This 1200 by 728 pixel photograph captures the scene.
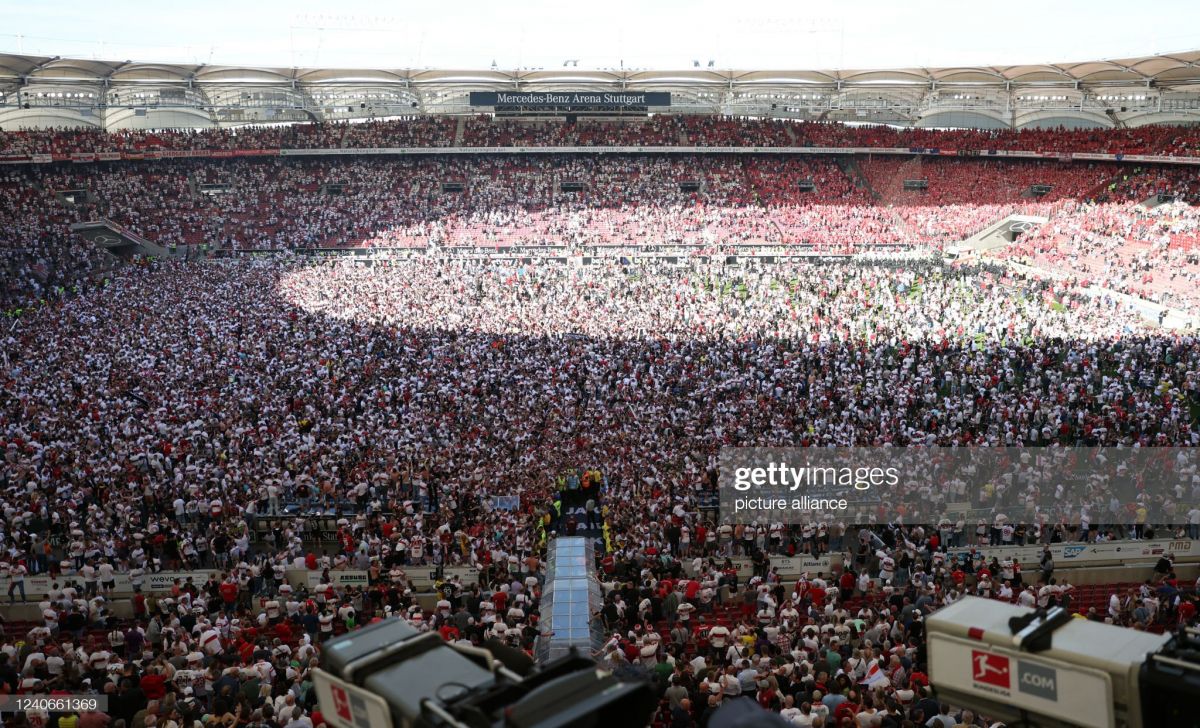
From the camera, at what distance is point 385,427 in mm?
17844

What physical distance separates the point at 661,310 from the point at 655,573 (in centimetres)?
1637

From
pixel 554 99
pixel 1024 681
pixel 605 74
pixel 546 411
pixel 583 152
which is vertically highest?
pixel 605 74

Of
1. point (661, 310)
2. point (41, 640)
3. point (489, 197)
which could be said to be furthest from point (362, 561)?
point (489, 197)

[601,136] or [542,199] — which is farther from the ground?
[601,136]

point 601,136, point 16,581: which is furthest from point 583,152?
point 16,581

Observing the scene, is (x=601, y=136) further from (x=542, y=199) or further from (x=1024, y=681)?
(x=1024, y=681)

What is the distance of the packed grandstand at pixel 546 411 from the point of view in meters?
9.88

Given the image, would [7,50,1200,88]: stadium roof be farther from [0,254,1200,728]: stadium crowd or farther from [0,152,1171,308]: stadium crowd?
[0,254,1200,728]: stadium crowd

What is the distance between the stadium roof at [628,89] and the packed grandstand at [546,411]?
391cm

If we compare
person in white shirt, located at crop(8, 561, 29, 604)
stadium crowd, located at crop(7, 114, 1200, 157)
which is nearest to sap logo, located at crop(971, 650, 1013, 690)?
person in white shirt, located at crop(8, 561, 29, 604)

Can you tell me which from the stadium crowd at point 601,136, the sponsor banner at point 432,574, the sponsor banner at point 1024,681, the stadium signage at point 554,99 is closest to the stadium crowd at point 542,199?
the stadium crowd at point 601,136

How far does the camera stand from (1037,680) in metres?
3.13

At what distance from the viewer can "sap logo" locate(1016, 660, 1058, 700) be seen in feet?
10.2

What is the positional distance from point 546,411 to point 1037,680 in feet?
52.7
